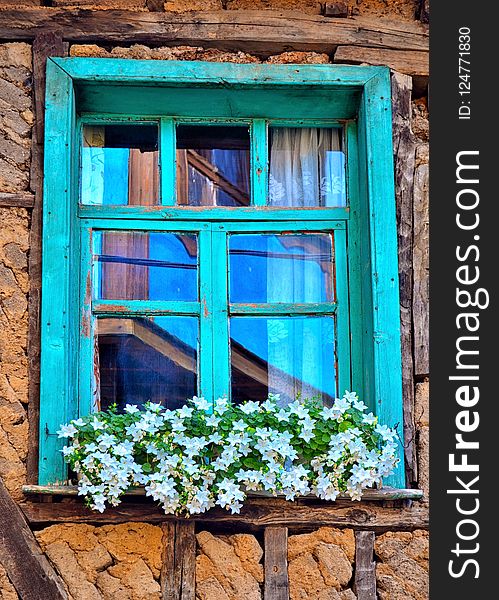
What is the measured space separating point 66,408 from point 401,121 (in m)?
1.93

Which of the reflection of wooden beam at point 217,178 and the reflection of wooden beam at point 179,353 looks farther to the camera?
the reflection of wooden beam at point 217,178

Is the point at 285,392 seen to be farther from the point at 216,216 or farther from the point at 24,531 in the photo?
the point at 24,531

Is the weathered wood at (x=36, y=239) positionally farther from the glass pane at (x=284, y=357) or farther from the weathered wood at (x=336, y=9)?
the weathered wood at (x=336, y=9)

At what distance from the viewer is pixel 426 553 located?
454 cm

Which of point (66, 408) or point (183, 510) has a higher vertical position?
point (66, 408)

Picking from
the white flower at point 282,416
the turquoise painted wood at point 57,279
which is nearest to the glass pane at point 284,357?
the white flower at point 282,416

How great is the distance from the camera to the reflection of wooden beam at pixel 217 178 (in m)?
5.05

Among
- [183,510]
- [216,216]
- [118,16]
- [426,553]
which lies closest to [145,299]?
[216,216]

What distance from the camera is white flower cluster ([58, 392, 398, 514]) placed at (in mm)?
4348

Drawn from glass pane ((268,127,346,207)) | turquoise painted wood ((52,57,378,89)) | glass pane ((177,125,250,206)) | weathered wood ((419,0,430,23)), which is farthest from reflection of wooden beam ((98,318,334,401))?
weathered wood ((419,0,430,23))

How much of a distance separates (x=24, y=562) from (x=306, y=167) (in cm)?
211

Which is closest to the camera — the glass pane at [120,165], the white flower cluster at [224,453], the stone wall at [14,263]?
the white flower cluster at [224,453]

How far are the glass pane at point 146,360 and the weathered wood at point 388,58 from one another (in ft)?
4.60

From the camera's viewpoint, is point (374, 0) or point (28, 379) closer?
point (28, 379)
